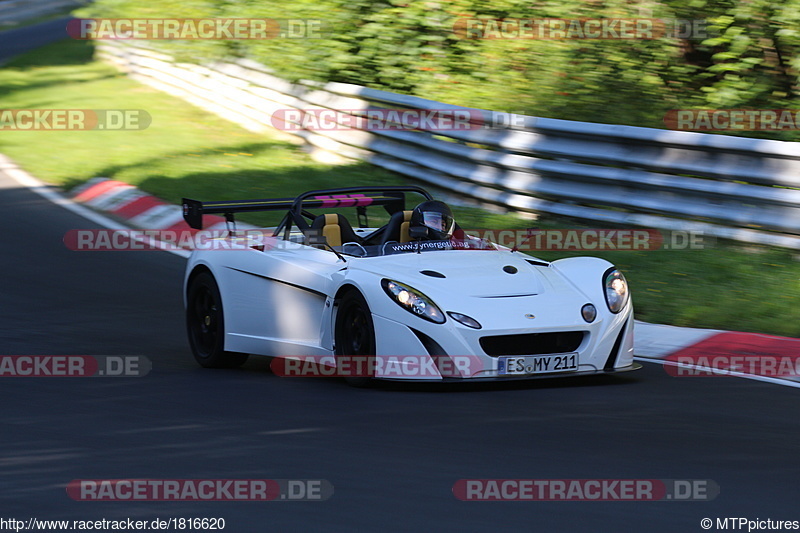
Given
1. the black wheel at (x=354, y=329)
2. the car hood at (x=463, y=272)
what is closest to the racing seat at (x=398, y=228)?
the car hood at (x=463, y=272)

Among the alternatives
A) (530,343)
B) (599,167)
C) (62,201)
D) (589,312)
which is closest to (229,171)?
(62,201)

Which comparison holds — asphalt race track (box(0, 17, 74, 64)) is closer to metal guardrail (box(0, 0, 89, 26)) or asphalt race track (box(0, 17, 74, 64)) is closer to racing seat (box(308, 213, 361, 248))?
metal guardrail (box(0, 0, 89, 26))

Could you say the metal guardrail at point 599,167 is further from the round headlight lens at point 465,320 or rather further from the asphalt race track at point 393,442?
the round headlight lens at point 465,320

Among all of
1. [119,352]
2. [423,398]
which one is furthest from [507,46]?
[423,398]

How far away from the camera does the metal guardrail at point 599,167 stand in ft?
33.4

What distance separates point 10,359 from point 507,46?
33.2 feet

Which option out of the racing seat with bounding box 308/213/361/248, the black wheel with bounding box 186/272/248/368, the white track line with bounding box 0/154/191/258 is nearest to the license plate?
the racing seat with bounding box 308/213/361/248

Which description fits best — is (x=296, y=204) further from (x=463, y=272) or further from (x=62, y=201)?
(x=62, y=201)

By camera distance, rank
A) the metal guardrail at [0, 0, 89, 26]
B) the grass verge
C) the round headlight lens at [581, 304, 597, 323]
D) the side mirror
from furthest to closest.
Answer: the metal guardrail at [0, 0, 89, 26]
the grass verge
the side mirror
the round headlight lens at [581, 304, 597, 323]

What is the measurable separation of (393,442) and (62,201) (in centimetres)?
1000

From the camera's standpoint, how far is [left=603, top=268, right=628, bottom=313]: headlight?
7.33 metres

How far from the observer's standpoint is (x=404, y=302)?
7.02m

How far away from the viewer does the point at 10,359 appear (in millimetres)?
8297

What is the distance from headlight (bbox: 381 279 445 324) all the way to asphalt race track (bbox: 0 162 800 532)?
0.44 meters
